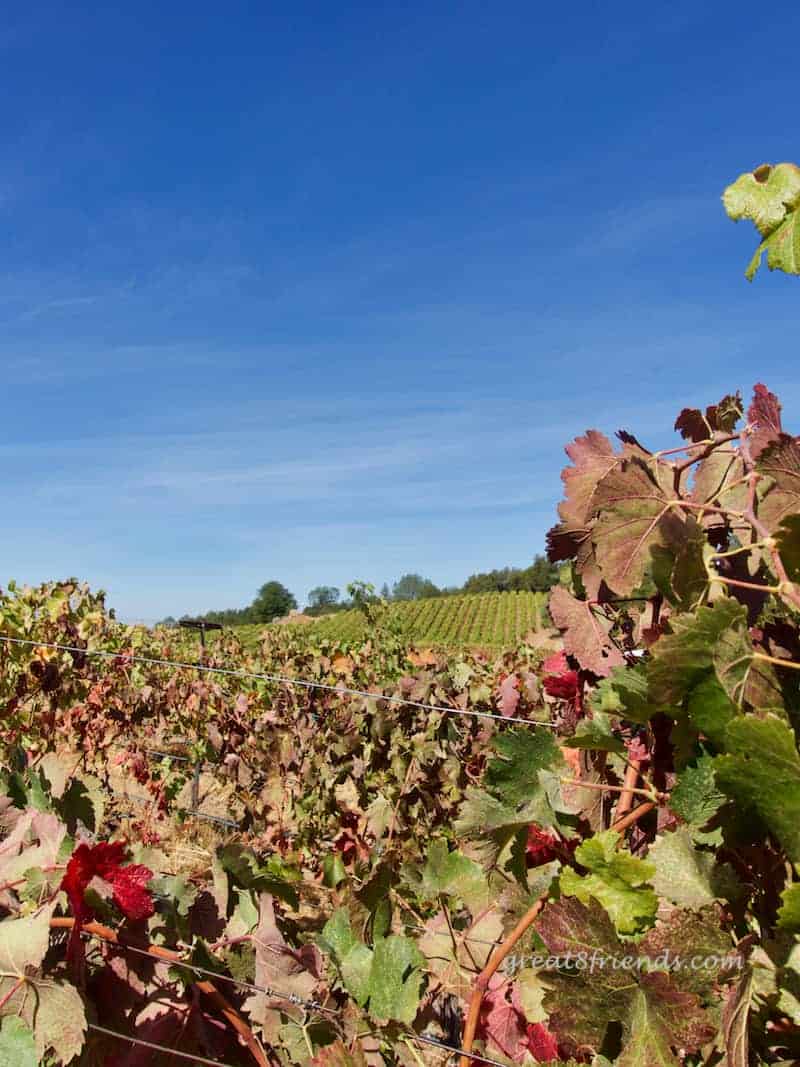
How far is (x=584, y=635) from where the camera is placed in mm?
1262

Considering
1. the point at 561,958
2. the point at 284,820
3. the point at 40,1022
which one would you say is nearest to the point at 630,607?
the point at 561,958

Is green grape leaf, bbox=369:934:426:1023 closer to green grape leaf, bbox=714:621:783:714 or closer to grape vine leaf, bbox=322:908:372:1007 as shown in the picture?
grape vine leaf, bbox=322:908:372:1007

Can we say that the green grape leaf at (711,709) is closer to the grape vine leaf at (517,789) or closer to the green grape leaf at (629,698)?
the green grape leaf at (629,698)

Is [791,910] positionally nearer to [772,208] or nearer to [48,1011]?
[772,208]

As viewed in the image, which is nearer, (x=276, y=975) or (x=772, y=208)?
(x=772, y=208)

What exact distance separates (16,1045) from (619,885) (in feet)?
2.50

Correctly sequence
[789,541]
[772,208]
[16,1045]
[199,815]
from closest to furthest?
[789,541]
[772,208]
[16,1045]
[199,815]

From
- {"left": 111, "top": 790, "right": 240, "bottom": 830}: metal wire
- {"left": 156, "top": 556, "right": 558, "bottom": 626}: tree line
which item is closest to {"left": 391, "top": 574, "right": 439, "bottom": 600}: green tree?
{"left": 156, "top": 556, "right": 558, "bottom": 626}: tree line

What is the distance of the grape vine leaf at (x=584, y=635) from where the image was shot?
4.06 ft

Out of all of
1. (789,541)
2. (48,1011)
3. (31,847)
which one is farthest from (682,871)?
(31,847)

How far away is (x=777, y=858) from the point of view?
0.94 meters

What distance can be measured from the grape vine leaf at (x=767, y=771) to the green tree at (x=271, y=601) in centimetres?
9815

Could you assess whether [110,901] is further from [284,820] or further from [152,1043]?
[284,820]

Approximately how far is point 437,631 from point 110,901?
71.9 m
